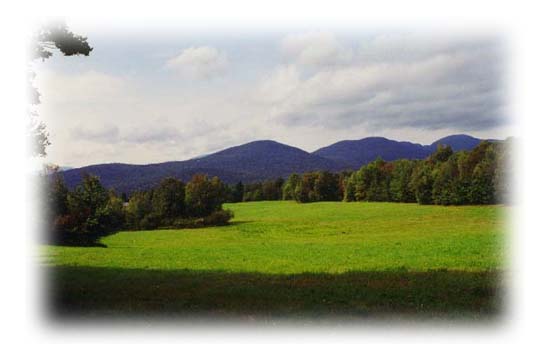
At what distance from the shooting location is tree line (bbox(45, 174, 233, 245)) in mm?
17047

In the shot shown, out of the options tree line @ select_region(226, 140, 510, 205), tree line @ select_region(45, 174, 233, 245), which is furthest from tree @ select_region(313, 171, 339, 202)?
tree line @ select_region(45, 174, 233, 245)

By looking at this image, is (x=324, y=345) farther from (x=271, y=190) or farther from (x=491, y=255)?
(x=271, y=190)

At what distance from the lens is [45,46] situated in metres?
12.0

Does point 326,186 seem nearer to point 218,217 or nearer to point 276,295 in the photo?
point 218,217

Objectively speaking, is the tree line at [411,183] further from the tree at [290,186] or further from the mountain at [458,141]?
the mountain at [458,141]

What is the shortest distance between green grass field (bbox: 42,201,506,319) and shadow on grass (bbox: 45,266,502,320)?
1.2 inches

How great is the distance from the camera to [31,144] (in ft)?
37.7

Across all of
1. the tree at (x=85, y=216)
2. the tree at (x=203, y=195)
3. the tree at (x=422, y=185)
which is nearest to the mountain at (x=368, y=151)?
the tree at (x=422, y=185)

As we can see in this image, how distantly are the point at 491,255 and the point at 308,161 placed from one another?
9.28 metres

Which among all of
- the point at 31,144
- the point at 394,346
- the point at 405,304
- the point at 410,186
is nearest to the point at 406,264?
the point at 410,186

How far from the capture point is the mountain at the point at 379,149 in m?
19.7

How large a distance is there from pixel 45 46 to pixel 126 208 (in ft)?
35.9

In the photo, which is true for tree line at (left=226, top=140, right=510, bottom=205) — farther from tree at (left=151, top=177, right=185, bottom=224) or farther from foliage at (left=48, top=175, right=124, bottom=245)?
foliage at (left=48, top=175, right=124, bottom=245)

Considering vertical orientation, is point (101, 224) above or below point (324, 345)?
above
